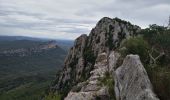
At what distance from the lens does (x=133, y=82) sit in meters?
23.5

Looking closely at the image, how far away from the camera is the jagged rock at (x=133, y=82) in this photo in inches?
833

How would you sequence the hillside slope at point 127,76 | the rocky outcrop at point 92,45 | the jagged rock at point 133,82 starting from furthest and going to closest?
the rocky outcrop at point 92,45, the hillside slope at point 127,76, the jagged rock at point 133,82

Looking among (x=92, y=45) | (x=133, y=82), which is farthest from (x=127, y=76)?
(x=92, y=45)

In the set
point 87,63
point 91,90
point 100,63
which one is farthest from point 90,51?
point 91,90

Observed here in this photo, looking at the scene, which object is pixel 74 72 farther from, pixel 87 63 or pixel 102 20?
pixel 102 20

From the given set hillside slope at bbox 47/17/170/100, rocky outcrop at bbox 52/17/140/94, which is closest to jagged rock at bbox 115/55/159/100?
hillside slope at bbox 47/17/170/100

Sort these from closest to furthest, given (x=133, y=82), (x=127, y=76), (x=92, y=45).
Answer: (x=133, y=82), (x=127, y=76), (x=92, y=45)

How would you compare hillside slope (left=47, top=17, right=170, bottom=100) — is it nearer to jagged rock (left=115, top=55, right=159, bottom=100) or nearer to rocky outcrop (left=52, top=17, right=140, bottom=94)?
jagged rock (left=115, top=55, right=159, bottom=100)

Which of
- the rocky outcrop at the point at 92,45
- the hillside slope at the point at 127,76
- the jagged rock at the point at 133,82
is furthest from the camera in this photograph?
the rocky outcrop at the point at 92,45

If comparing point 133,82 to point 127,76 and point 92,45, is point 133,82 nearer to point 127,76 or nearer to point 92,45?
point 127,76

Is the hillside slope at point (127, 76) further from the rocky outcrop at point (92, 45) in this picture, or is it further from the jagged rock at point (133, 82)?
the rocky outcrop at point (92, 45)

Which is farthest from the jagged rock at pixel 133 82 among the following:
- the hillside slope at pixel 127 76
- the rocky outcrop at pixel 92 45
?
the rocky outcrop at pixel 92 45

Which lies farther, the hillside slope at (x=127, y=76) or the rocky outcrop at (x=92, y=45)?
the rocky outcrop at (x=92, y=45)

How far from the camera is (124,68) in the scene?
27.5 meters
